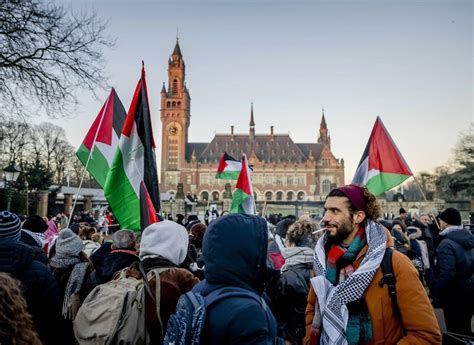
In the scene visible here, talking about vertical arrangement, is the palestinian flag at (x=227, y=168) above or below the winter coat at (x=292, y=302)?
above

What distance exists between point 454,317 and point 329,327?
3291mm

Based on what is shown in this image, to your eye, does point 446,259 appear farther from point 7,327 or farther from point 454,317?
point 7,327

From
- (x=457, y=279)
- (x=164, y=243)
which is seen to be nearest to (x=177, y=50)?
(x=457, y=279)

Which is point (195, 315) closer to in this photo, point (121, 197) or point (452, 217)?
point (121, 197)

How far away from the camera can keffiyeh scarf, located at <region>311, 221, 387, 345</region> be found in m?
2.32

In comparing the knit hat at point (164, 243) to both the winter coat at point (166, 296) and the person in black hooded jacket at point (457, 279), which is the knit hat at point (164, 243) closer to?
the winter coat at point (166, 296)

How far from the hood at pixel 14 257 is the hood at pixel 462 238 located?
4586 mm

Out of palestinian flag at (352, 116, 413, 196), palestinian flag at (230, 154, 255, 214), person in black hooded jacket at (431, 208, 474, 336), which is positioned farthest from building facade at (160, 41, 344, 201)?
person in black hooded jacket at (431, 208, 474, 336)

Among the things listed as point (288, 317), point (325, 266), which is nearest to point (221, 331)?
point (325, 266)

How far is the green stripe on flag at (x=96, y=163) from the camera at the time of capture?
5.99 m

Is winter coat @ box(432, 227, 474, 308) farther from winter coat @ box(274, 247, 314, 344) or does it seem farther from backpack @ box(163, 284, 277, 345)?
backpack @ box(163, 284, 277, 345)

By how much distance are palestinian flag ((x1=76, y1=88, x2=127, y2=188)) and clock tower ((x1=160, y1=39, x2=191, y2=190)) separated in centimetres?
7548

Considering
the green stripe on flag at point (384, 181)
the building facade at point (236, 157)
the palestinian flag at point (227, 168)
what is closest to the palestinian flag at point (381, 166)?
the green stripe on flag at point (384, 181)

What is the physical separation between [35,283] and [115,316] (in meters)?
0.98
